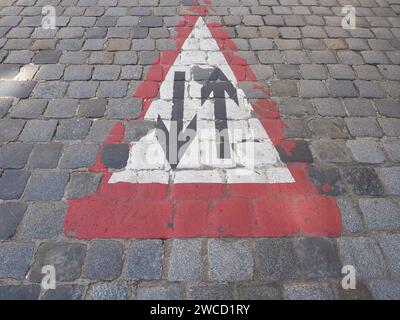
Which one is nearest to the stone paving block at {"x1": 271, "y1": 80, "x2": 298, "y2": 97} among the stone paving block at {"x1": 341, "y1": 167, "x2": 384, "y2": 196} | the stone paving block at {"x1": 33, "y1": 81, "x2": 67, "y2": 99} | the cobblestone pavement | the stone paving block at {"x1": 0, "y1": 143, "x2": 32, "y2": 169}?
the cobblestone pavement

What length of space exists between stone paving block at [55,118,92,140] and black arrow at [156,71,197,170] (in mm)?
697

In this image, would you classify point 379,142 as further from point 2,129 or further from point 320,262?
point 2,129

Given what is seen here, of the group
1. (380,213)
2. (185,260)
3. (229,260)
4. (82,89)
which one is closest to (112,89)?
(82,89)

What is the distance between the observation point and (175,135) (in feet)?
10.6

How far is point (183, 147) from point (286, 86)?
4.73 feet

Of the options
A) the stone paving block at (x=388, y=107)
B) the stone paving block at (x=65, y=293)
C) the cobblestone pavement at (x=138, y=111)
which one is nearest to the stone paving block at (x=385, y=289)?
the cobblestone pavement at (x=138, y=111)

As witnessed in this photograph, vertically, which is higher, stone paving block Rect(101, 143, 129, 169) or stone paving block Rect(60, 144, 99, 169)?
stone paving block Rect(60, 144, 99, 169)

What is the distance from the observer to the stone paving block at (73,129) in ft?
10.6

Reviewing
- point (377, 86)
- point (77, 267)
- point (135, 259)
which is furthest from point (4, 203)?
point (377, 86)

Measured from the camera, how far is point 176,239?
2.54m

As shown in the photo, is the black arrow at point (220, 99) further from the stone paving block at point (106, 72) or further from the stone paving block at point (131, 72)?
the stone paving block at point (106, 72)

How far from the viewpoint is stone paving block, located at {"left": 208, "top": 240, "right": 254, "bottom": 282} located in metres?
2.37

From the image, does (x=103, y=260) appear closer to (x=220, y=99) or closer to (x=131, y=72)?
(x=220, y=99)

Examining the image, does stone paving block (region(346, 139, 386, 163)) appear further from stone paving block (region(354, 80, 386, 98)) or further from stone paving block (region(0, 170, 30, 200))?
Result: stone paving block (region(0, 170, 30, 200))
